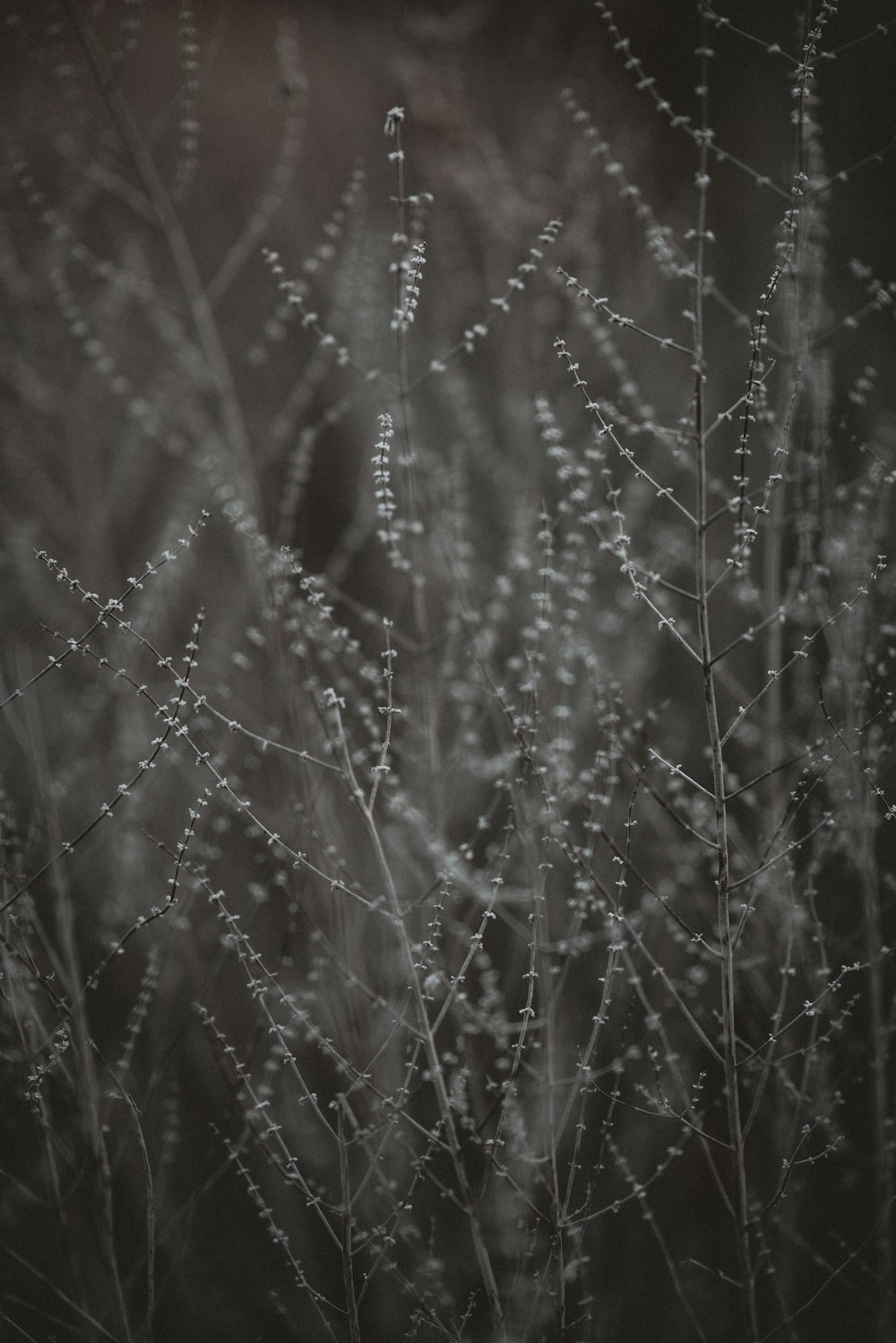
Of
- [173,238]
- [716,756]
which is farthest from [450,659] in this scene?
[173,238]

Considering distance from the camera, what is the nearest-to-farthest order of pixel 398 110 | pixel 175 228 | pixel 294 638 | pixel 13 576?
1. pixel 398 110
2. pixel 294 638
3. pixel 175 228
4. pixel 13 576

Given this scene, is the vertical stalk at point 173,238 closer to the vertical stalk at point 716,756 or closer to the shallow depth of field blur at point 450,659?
the shallow depth of field blur at point 450,659

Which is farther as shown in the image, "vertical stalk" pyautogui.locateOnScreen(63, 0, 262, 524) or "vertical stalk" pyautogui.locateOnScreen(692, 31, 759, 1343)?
"vertical stalk" pyautogui.locateOnScreen(63, 0, 262, 524)

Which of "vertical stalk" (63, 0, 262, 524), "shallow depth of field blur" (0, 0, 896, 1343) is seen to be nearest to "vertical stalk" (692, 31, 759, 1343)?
"shallow depth of field blur" (0, 0, 896, 1343)

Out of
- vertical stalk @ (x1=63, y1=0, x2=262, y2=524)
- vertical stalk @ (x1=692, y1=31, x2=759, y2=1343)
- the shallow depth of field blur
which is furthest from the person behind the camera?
vertical stalk @ (x1=63, y1=0, x2=262, y2=524)

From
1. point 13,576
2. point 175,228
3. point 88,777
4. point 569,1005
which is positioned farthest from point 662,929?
point 13,576

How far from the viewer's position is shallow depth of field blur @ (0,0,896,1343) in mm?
1488

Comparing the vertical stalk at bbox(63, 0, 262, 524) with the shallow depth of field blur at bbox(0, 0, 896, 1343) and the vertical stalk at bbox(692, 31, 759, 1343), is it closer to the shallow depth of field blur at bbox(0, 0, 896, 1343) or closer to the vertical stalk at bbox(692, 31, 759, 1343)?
the shallow depth of field blur at bbox(0, 0, 896, 1343)

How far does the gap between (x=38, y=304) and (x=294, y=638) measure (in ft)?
5.52

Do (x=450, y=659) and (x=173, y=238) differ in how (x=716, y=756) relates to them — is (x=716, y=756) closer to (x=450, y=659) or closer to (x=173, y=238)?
(x=450, y=659)

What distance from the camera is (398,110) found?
1.25 meters

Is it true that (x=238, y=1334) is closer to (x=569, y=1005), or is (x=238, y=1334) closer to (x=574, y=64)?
(x=569, y=1005)

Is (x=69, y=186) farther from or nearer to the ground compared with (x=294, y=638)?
farther from the ground

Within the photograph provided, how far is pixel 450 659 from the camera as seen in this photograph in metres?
2.04
